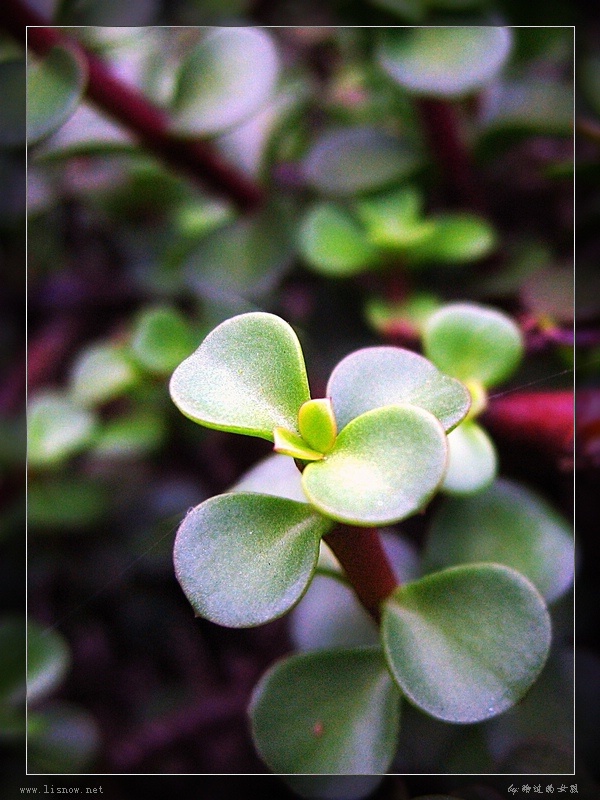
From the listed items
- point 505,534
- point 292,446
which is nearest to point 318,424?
point 292,446

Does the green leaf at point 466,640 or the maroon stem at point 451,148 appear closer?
the green leaf at point 466,640

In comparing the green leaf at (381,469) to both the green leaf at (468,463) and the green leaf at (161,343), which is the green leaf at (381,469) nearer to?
the green leaf at (468,463)

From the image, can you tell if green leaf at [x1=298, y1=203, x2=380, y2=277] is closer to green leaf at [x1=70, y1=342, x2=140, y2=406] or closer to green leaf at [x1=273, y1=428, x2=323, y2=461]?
green leaf at [x1=70, y1=342, x2=140, y2=406]

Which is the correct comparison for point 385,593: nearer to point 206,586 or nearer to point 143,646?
point 206,586

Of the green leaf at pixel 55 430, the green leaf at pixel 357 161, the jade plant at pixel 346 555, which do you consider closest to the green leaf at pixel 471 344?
the jade plant at pixel 346 555

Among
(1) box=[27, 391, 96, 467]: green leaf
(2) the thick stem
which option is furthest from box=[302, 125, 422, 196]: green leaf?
(2) the thick stem
